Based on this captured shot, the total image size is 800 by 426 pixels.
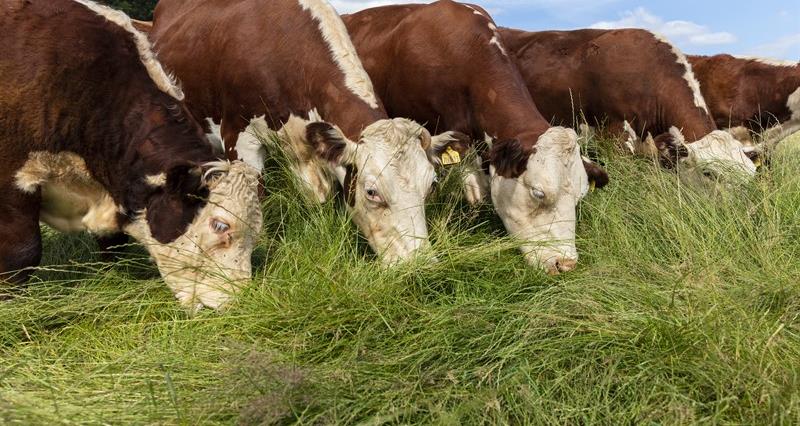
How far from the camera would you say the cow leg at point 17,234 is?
4.50 m

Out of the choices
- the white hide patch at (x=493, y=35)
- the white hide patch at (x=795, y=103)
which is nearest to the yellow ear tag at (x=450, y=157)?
the white hide patch at (x=493, y=35)

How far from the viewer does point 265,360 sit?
322 centimetres

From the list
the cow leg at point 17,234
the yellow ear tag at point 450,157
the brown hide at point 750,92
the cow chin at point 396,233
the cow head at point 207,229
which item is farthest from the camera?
the brown hide at point 750,92

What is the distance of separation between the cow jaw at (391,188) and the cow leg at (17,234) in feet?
6.60

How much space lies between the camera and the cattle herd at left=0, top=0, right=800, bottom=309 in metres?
4.63

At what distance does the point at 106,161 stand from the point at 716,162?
524 centimetres

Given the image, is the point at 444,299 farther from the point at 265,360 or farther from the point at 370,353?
the point at 265,360

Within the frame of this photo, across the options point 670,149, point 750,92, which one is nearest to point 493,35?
point 670,149

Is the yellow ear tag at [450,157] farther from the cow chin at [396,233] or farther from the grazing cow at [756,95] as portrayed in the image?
the grazing cow at [756,95]

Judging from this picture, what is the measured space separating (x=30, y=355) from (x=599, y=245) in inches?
145

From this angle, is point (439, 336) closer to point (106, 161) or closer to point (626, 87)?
point (106, 161)

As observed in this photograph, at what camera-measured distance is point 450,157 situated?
604 cm

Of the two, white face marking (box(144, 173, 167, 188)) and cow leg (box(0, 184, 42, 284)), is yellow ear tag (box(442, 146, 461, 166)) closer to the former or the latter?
white face marking (box(144, 173, 167, 188))

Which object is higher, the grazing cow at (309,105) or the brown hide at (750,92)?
the grazing cow at (309,105)
